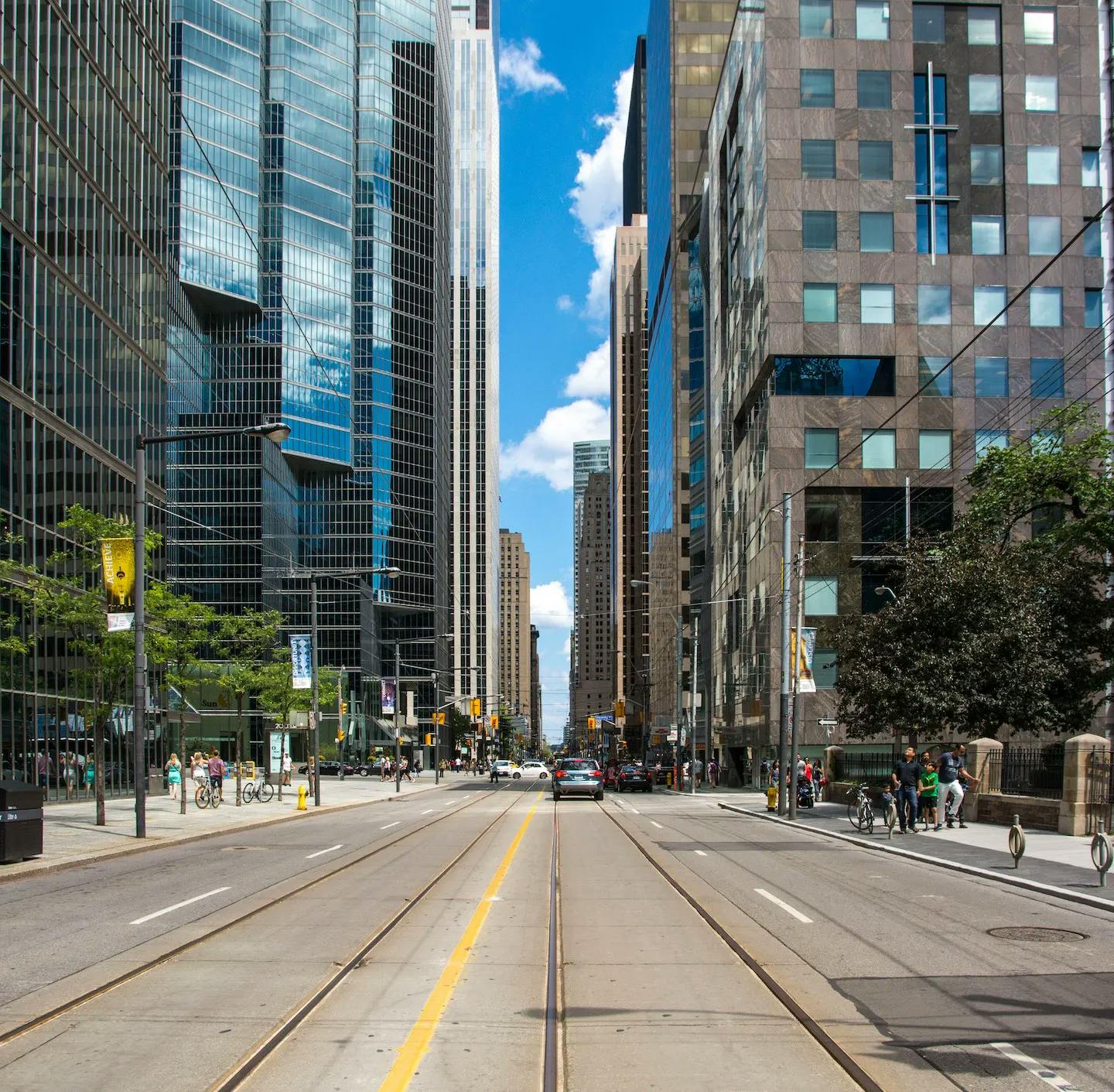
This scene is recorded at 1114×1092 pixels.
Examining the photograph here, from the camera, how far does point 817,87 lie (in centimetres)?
6034

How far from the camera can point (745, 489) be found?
224 ft

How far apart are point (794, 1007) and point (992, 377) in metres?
54.6

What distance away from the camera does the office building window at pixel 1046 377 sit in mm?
58438

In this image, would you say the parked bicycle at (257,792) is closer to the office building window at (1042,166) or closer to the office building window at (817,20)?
the office building window at (817,20)

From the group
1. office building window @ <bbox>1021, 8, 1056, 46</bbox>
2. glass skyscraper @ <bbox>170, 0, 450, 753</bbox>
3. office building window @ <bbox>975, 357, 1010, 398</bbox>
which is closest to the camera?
office building window @ <bbox>975, 357, 1010, 398</bbox>

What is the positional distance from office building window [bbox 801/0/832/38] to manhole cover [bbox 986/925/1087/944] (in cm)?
5634

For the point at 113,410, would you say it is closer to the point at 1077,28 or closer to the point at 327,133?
the point at 1077,28

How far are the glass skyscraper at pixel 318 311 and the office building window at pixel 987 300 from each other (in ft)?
245

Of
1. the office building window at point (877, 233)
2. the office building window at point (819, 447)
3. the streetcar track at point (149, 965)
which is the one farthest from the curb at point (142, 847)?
the office building window at point (877, 233)

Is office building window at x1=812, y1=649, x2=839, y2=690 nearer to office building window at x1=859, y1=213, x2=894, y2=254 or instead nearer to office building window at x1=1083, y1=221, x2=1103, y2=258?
office building window at x1=859, y1=213, x2=894, y2=254

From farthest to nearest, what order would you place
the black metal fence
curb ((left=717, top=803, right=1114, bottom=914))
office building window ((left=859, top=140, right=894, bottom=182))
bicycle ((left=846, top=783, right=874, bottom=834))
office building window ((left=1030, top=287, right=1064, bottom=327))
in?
1. office building window ((left=859, top=140, right=894, bottom=182))
2. office building window ((left=1030, top=287, right=1064, bottom=327))
3. the black metal fence
4. bicycle ((left=846, top=783, right=874, bottom=834))
5. curb ((left=717, top=803, right=1114, bottom=914))

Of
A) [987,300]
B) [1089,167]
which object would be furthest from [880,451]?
[1089,167]

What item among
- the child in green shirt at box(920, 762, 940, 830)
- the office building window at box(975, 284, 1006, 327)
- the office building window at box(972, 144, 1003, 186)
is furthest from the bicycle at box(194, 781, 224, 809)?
the office building window at box(972, 144, 1003, 186)

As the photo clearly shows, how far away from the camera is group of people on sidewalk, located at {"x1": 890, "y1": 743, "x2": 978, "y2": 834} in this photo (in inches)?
1081
